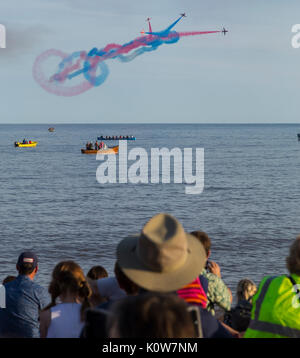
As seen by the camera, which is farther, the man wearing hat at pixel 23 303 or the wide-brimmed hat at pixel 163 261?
the man wearing hat at pixel 23 303

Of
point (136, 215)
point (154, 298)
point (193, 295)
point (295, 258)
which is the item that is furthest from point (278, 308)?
point (136, 215)

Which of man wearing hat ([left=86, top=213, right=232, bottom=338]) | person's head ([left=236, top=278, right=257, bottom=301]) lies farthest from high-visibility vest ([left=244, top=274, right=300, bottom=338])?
person's head ([left=236, top=278, right=257, bottom=301])

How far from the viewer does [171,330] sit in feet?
8.06

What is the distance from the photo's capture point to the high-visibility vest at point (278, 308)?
13.1 feet

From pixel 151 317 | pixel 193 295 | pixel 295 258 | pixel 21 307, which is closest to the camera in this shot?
pixel 151 317

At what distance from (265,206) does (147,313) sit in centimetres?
3442

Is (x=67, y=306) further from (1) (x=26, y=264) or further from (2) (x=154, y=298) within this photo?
(2) (x=154, y=298)

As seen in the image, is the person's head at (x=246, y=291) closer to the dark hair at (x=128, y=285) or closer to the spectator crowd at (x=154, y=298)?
the spectator crowd at (x=154, y=298)

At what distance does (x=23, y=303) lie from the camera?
614 centimetres

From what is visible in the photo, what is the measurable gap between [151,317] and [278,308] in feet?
6.17

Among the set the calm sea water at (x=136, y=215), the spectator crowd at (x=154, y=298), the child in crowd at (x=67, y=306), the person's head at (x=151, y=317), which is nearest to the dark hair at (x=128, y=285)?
the spectator crowd at (x=154, y=298)

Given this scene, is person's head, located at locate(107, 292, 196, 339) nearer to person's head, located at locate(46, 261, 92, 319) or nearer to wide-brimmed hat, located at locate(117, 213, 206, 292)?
wide-brimmed hat, located at locate(117, 213, 206, 292)

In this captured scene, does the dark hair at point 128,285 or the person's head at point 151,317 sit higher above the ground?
the person's head at point 151,317

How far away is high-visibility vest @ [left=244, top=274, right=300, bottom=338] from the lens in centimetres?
401
